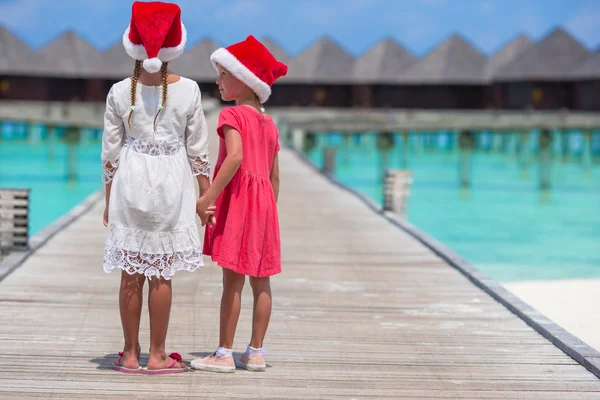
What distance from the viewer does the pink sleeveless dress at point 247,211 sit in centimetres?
411

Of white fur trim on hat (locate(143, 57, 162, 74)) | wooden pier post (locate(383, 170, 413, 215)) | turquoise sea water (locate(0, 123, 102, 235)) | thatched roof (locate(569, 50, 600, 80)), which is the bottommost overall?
turquoise sea water (locate(0, 123, 102, 235))

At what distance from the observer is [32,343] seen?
4715mm

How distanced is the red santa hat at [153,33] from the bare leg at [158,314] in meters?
0.88

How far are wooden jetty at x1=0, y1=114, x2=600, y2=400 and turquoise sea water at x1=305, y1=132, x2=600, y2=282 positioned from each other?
335 inches

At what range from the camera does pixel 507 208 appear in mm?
23906

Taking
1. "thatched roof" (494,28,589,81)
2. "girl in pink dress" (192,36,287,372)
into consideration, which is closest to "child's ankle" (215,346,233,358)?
"girl in pink dress" (192,36,287,372)

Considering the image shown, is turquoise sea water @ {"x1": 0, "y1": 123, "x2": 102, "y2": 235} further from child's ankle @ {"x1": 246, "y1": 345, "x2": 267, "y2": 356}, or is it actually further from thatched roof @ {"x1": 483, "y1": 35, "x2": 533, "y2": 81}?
thatched roof @ {"x1": 483, "y1": 35, "x2": 533, "y2": 81}

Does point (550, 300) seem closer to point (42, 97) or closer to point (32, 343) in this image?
point (32, 343)

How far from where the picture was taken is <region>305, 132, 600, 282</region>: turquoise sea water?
17000 millimetres

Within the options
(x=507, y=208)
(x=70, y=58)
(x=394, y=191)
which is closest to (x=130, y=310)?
(x=394, y=191)

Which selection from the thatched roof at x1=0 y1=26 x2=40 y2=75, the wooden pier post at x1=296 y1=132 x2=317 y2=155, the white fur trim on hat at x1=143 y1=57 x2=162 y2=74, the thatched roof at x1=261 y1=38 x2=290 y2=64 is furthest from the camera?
the thatched roof at x1=261 y1=38 x2=290 y2=64

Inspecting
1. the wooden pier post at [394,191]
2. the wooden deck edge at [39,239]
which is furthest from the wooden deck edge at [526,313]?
the wooden deck edge at [39,239]

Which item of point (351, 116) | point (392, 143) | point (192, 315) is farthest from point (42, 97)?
point (192, 315)

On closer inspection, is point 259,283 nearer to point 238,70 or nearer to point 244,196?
point 244,196
